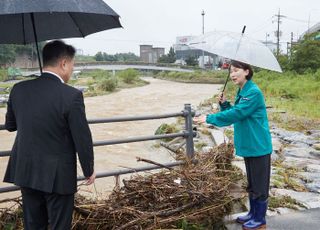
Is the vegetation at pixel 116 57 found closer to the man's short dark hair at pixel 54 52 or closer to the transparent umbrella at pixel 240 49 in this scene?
the transparent umbrella at pixel 240 49

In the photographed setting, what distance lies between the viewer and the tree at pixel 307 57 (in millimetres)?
28172

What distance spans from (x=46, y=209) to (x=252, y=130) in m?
1.82

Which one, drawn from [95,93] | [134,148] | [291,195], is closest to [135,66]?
[95,93]

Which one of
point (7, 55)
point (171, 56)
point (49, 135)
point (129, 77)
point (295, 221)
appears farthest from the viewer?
point (171, 56)

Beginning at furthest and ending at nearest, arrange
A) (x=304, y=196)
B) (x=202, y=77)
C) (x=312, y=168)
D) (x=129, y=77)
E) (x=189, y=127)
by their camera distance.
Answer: (x=202, y=77), (x=129, y=77), (x=312, y=168), (x=304, y=196), (x=189, y=127)

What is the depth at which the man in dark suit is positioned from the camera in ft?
7.41

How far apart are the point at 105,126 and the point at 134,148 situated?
4538mm

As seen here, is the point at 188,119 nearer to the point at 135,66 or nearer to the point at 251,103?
the point at 251,103

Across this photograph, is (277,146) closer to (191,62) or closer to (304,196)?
(304,196)

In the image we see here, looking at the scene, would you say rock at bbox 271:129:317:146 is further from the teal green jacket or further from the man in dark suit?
the man in dark suit

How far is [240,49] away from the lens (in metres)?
3.53

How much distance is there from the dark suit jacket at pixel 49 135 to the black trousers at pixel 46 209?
82mm

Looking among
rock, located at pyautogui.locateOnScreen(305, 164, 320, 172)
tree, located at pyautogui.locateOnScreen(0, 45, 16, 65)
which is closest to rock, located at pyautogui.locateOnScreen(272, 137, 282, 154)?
rock, located at pyautogui.locateOnScreen(305, 164, 320, 172)

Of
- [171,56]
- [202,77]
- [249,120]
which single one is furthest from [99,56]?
[249,120]
